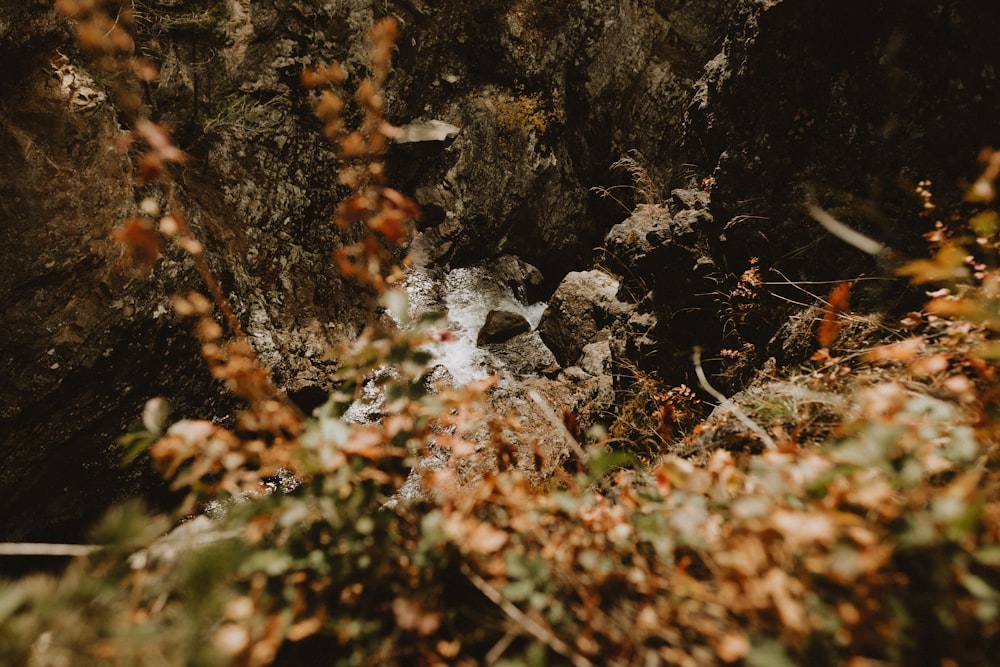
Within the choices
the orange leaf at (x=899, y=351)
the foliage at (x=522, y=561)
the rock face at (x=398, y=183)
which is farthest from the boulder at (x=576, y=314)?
the foliage at (x=522, y=561)

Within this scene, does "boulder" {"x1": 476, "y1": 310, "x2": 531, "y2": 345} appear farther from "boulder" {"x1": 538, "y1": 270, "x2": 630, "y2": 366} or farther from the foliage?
the foliage

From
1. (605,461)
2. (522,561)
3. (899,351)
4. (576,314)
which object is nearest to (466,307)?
(576,314)

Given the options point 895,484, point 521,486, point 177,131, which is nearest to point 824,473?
point 895,484

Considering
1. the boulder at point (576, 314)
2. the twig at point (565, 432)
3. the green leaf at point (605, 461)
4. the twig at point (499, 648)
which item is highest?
the green leaf at point (605, 461)

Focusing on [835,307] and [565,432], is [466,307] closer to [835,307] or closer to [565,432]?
[835,307]

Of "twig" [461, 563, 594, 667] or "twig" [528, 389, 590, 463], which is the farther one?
"twig" [528, 389, 590, 463]

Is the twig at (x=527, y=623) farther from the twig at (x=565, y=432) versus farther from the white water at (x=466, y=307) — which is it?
the white water at (x=466, y=307)

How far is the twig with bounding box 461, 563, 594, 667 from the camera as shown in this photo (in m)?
1.07

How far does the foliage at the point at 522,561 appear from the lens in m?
0.92

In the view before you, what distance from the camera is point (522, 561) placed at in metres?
1.17

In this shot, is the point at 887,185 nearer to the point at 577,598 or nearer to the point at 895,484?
the point at 895,484

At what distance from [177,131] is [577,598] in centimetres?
675

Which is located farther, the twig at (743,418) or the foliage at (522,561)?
the twig at (743,418)

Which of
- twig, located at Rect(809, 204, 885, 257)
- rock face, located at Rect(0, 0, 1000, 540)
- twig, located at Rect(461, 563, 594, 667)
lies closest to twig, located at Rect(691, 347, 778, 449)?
twig, located at Rect(809, 204, 885, 257)
